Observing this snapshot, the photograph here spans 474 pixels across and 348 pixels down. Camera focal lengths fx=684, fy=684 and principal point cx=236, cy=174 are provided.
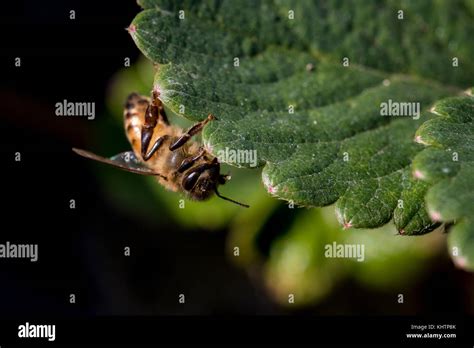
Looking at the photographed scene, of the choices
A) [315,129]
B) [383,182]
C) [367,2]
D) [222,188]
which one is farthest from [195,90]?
[222,188]

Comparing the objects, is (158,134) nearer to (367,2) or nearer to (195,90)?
(195,90)

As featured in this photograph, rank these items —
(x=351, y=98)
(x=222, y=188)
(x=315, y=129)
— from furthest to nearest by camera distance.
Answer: (x=222, y=188) → (x=351, y=98) → (x=315, y=129)

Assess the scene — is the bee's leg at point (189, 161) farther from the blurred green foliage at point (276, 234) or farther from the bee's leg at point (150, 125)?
the blurred green foliage at point (276, 234)

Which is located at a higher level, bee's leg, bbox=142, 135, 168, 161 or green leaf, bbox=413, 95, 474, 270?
bee's leg, bbox=142, 135, 168, 161

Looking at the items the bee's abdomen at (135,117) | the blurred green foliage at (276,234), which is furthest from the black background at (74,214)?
the bee's abdomen at (135,117)

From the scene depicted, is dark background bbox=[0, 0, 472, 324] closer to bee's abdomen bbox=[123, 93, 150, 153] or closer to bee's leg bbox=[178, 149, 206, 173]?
bee's abdomen bbox=[123, 93, 150, 153]

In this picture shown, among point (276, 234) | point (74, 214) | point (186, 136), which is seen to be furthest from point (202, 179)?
point (74, 214)

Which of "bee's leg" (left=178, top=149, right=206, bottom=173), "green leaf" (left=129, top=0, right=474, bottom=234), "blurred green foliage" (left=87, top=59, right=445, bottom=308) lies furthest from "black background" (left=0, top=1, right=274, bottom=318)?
"bee's leg" (left=178, top=149, right=206, bottom=173)
